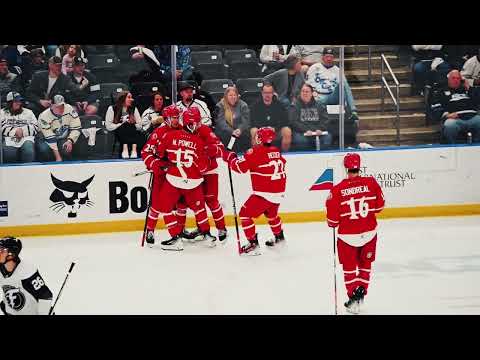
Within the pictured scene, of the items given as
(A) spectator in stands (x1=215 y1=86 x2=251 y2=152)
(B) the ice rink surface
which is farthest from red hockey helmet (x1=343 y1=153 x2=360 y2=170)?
(A) spectator in stands (x1=215 y1=86 x2=251 y2=152)

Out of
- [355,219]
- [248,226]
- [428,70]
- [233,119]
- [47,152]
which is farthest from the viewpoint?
[428,70]

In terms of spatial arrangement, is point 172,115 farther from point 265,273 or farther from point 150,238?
point 265,273

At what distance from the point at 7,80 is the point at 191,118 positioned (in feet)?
6.24

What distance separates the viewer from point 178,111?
31.5ft

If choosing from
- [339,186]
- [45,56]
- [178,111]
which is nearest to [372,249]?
[339,186]

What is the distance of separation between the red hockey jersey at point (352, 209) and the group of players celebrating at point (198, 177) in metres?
1.71

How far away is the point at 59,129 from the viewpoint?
10.2 meters

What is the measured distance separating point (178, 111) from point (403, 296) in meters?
2.76

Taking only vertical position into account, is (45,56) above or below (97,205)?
above

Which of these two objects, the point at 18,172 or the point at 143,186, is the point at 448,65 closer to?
the point at 143,186

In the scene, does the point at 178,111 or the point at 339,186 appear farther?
the point at 178,111

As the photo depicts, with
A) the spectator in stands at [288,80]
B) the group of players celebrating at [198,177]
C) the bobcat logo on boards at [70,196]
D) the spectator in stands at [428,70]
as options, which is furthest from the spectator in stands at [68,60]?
the spectator in stands at [428,70]

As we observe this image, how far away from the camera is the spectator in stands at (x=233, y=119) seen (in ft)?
34.6

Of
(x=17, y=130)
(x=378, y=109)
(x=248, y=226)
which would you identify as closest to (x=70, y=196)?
(x=17, y=130)
